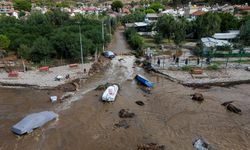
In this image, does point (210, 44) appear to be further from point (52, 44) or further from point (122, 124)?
point (52, 44)

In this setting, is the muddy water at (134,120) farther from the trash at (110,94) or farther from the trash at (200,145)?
the trash at (110,94)

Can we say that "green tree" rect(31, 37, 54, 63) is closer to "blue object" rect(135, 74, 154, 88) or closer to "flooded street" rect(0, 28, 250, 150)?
"flooded street" rect(0, 28, 250, 150)

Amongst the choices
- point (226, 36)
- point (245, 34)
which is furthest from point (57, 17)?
point (245, 34)

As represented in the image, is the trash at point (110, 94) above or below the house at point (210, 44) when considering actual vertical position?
below

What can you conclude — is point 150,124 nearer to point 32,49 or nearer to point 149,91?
point 149,91

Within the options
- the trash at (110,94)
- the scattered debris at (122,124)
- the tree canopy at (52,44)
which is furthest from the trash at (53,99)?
the tree canopy at (52,44)

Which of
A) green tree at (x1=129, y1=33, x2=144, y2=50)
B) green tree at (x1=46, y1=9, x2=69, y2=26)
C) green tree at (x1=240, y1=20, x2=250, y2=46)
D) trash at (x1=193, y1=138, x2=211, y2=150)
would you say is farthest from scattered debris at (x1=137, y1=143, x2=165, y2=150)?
green tree at (x1=46, y1=9, x2=69, y2=26)

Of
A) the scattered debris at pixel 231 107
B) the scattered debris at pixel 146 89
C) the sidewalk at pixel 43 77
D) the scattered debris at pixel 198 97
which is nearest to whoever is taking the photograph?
the scattered debris at pixel 231 107
